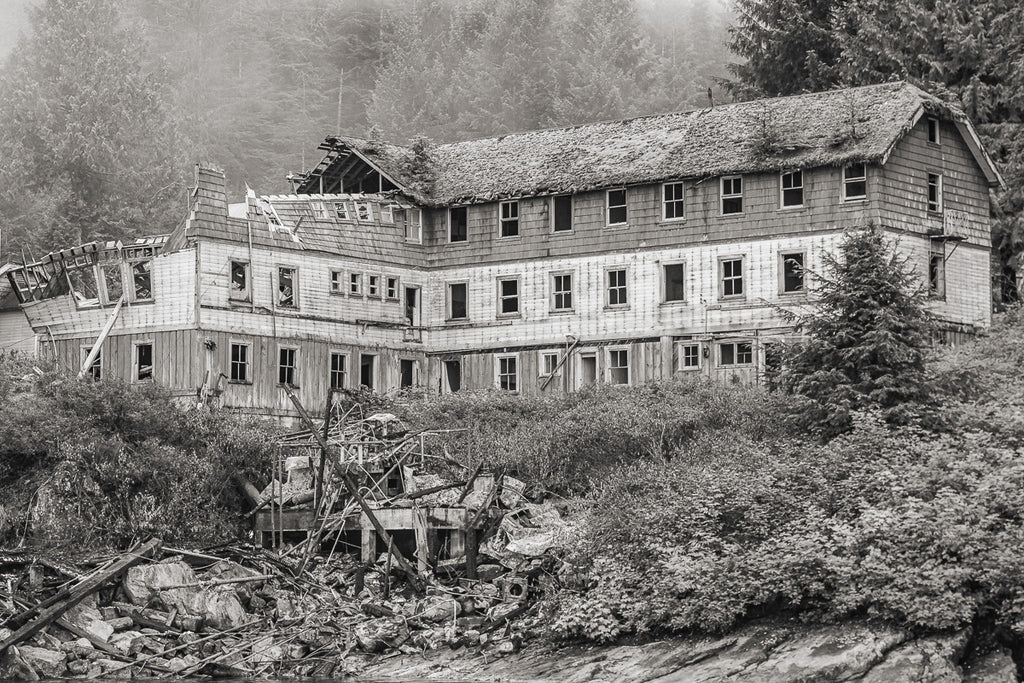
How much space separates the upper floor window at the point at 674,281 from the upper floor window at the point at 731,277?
1.30 metres

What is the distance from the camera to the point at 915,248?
155 ft

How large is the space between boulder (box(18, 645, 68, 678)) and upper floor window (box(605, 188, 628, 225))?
2528 cm

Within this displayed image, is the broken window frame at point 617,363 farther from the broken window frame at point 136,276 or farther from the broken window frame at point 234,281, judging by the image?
the broken window frame at point 136,276

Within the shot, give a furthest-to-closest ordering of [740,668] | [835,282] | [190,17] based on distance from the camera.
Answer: [190,17] → [835,282] → [740,668]

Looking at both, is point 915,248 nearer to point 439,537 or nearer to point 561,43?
point 439,537

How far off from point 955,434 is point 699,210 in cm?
1635

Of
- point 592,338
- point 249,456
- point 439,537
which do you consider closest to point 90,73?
point 592,338

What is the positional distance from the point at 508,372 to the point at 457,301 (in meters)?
3.37

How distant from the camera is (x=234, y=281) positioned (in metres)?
46.6

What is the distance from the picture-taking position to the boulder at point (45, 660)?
29.1 meters

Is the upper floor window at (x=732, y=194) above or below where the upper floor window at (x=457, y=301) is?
above

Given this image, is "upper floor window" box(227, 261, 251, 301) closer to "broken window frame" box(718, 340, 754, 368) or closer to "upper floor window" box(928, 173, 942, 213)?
"broken window frame" box(718, 340, 754, 368)

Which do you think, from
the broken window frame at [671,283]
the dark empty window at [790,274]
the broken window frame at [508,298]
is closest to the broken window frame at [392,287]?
the broken window frame at [508,298]

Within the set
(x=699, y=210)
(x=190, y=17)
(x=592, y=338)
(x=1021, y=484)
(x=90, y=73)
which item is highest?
(x=190, y=17)
